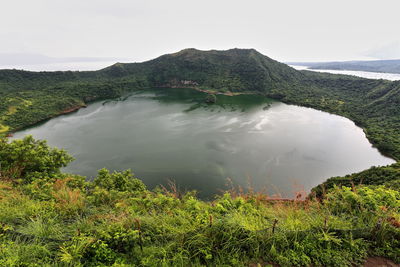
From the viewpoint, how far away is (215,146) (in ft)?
→ 81.3

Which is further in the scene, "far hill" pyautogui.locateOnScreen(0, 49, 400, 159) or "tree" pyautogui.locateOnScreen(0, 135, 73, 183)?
"far hill" pyautogui.locateOnScreen(0, 49, 400, 159)

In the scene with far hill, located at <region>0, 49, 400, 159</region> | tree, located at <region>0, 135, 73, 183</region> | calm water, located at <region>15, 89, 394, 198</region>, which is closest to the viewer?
tree, located at <region>0, 135, 73, 183</region>

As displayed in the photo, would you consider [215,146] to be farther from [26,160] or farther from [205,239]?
[205,239]

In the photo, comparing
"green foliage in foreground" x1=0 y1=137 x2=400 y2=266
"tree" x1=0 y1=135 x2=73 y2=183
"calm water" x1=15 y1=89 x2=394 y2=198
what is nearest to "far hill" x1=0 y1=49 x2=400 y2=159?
"calm water" x1=15 y1=89 x2=394 y2=198

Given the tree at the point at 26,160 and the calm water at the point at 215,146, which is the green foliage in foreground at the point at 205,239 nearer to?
the tree at the point at 26,160

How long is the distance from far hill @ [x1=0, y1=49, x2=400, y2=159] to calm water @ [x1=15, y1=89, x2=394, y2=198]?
13.3ft

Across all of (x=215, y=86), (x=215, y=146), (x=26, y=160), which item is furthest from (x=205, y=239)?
(x=215, y=86)

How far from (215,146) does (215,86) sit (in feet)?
167

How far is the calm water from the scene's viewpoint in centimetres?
1855

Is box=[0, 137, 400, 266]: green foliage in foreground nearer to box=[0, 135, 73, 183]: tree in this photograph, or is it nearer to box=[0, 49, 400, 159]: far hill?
box=[0, 135, 73, 183]: tree

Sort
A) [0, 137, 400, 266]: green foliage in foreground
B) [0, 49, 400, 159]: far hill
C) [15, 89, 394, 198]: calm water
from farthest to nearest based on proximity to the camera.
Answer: [0, 49, 400, 159]: far hill, [15, 89, 394, 198]: calm water, [0, 137, 400, 266]: green foliage in foreground

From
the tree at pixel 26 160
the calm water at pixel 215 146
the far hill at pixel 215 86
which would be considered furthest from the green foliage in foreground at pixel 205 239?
the far hill at pixel 215 86

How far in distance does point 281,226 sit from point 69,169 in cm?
2241

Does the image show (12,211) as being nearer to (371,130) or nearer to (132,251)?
(132,251)
